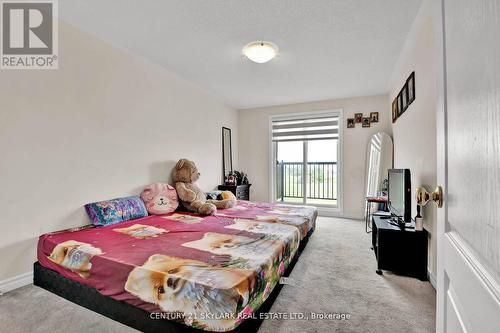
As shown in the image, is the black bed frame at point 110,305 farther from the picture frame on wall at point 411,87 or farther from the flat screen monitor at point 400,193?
the picture frame on wall at point 411,87

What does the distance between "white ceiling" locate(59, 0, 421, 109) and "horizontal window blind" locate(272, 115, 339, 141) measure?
119 centimetres

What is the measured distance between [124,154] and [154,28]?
145cm

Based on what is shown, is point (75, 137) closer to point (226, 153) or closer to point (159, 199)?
point (159, 199)

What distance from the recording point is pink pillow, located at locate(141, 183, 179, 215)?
2.89m

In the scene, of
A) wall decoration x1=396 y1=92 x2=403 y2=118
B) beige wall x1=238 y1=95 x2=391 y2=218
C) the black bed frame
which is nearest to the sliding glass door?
beige wall x1=238 y1=95 x2=391 y2=218

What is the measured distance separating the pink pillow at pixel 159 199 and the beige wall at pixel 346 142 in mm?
2527

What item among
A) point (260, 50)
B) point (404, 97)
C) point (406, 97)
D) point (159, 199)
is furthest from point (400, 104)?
point (159, 199)

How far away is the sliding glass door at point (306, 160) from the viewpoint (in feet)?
15.8

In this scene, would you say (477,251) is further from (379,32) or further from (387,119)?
(387,119)

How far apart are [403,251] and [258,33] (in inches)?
103

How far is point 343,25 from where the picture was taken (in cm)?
224

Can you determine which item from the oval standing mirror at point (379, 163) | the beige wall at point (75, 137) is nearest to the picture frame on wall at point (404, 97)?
the oval standing mirror at point (379, 163)

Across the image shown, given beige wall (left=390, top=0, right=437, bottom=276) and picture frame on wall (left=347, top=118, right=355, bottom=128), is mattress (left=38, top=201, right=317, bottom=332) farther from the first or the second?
picture frame on wall (left=347, top=118, right=355, bottom=128)

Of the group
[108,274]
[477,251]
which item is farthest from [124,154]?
[477,251]
